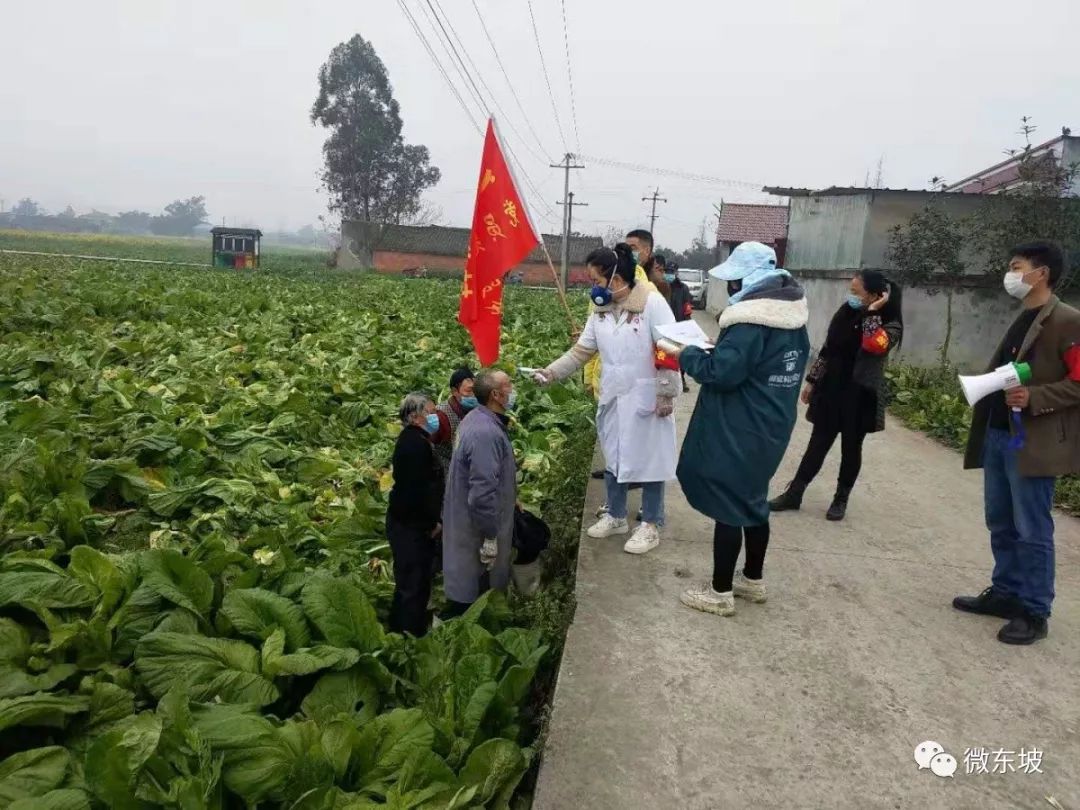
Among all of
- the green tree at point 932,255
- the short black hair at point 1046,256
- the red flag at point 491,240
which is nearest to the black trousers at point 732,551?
the short black hair at point 1046,256

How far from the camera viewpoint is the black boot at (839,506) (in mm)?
5277

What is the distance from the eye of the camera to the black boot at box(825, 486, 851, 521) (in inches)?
208

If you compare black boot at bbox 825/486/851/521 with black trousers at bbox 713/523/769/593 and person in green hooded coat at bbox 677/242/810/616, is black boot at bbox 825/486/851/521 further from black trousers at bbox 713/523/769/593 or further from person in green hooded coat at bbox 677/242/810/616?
person in green hooded coat at bbox 677/242/810/616

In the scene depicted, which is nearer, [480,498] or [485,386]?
[480,498]

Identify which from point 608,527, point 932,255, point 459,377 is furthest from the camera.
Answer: point 932,255

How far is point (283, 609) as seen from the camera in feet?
10.8

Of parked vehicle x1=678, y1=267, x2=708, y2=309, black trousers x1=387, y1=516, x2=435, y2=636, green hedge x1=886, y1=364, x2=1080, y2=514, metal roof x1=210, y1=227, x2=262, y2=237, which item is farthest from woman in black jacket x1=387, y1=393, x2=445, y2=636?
metal roof x1=210, y1=227, x2=262, y2=237

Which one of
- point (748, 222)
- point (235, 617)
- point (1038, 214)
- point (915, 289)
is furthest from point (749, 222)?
point (235, 617)

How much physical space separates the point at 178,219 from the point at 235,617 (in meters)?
172

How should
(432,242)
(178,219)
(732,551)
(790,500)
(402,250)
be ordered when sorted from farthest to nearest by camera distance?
(178,219) → (432,242) → (402,250) → (790,500) → (732,551)

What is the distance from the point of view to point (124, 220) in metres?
163

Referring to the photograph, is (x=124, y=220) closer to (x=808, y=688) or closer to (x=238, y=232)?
(x=238, y=232)

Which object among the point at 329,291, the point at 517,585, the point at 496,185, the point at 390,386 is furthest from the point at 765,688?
the point at 329,291

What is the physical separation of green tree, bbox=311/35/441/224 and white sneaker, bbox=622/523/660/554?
64536 mm
